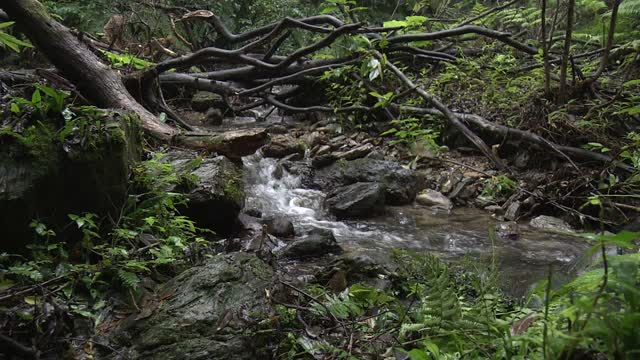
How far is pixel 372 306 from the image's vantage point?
247 centimetres

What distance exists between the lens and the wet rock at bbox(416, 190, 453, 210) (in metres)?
6.06

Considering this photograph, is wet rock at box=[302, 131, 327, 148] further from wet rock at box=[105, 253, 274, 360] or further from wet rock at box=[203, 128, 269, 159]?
wet rock at box=[105, 253, 274, 360]

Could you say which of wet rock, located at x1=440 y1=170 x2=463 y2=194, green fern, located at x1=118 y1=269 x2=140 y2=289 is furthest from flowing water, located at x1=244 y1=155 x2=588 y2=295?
green fern, located at x1=118 y1=269 x2=140 y2=289

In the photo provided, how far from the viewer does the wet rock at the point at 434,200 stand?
6.06 m

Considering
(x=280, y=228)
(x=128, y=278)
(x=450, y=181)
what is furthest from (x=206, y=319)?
(x=450, y=181)

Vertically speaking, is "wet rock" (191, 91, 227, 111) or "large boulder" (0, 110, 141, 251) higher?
"large boulder" (0, 110, 141, 251)

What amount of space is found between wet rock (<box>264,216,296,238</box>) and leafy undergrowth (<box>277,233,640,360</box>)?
6.56 feet

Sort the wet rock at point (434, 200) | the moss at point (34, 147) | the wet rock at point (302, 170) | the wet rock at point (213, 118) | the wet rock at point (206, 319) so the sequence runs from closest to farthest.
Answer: the wet rock at point (206, 319), the moss at point (34, 147), the wet rock at point (434, 200), the wet rock at point (302, 170), the wet rock at point (213, 118)

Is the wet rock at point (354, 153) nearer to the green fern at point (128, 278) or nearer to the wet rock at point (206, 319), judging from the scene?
the wet rock at point (206, 319)

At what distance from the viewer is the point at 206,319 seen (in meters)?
2.00

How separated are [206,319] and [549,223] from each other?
4609 mm

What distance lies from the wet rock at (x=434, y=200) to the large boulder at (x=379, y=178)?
12 cm

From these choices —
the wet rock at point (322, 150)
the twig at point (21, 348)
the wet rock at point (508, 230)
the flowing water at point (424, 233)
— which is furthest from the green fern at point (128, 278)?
the wet rock at point (322, 150)

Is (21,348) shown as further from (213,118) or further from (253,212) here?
(213,118)
